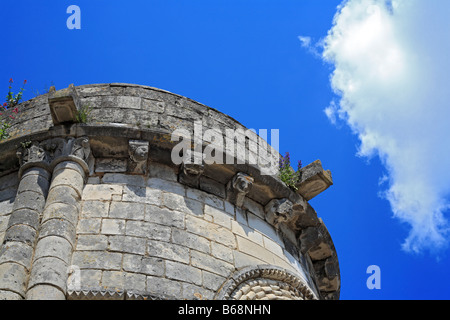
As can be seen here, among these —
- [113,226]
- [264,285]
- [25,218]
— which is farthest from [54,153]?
[264,285]

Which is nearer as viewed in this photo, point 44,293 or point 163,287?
point 44,293

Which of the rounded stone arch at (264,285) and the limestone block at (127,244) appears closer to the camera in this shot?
the limestone block at (127,244)

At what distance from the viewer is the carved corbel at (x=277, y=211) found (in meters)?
8.70

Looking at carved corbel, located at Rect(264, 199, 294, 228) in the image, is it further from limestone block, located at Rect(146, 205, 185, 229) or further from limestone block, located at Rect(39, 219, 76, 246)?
limestone block, located at Rect(39, 219, 76, 246)

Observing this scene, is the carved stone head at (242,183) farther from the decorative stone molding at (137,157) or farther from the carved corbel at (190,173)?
the decorative stone molding at (137,157)

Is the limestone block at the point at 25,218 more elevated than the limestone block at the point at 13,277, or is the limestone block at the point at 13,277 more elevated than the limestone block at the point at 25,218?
the limestone block at the point at 25,218

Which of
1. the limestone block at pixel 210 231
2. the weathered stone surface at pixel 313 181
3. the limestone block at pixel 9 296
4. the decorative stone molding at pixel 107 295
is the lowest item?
the limestone block at pixel 9 296

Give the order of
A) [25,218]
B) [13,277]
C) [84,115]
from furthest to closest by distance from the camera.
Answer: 1. [84,115]
2. [25,218]
3. [13,277]

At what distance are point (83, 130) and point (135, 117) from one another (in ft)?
2.32

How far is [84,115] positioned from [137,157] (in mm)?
904

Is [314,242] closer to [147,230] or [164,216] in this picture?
[164,216]

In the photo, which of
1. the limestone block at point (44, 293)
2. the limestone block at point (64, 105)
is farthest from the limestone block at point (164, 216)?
the limestone block at point (64, 105)

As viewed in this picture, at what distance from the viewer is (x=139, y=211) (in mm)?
7449

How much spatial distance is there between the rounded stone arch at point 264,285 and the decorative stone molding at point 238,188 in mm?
1028
